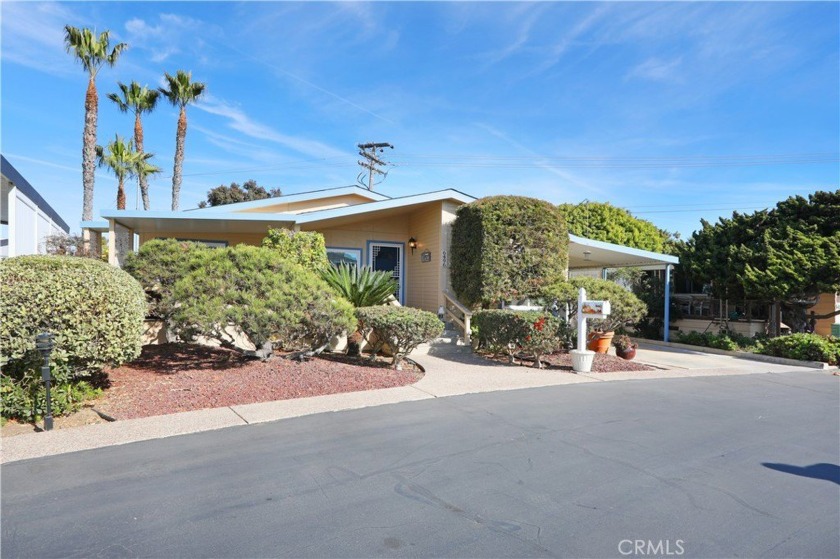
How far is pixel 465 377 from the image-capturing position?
28.3ft

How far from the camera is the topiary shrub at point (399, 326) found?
27.8 feet

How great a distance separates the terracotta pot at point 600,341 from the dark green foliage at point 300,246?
21.3 feet

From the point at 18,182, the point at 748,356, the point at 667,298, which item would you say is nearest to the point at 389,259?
the point at 667,298

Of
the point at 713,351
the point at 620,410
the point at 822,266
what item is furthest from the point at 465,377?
the point at 822,266

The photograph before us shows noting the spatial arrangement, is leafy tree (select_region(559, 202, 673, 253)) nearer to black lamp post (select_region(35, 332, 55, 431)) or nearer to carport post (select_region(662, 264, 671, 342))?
carport post (select_region(662, 264, 671, 342))

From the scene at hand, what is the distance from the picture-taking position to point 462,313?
1301 cm

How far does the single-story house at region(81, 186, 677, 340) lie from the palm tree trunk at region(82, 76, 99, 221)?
6646mm

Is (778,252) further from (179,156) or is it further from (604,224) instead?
(179,156)

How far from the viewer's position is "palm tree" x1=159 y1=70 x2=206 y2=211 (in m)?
23.0

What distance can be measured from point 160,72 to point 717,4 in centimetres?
2295

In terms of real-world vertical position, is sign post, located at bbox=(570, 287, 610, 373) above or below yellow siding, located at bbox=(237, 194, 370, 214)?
below

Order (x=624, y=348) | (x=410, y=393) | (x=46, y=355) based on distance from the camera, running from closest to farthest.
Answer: (x=46, y=355), (x=410, y=393), (x=624, y=348)

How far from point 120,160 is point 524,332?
22.4 metres

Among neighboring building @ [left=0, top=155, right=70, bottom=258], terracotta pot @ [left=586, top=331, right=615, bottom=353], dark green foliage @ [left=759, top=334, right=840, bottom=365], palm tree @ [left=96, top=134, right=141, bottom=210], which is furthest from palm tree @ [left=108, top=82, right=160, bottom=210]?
dark green foliage @ [left=759, top=334, right=840, bottom=365]
